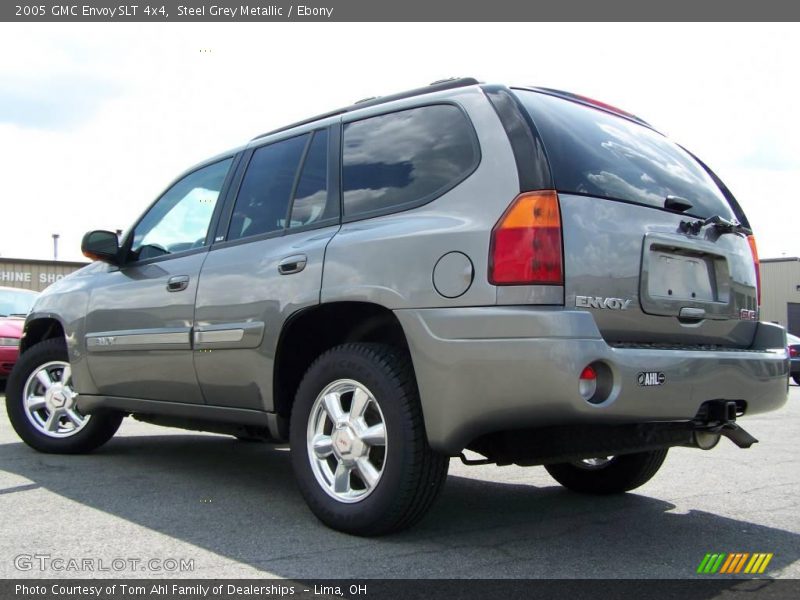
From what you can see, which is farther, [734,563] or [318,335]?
[318,335]

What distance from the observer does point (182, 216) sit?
482cm

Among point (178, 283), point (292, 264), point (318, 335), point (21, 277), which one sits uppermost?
point (292, 264)

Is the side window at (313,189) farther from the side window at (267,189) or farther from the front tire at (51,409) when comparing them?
the front tire at (51,409)

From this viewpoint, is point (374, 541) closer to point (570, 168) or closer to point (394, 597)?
point (394, 597)

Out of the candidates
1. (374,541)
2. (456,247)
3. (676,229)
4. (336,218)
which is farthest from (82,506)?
(676,229)

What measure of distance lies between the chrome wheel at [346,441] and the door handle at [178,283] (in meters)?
1.28

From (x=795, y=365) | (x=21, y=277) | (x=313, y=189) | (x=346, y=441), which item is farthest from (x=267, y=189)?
(x=21, y=277)

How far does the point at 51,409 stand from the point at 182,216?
176 centimetres

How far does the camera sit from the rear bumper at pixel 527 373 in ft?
9.25

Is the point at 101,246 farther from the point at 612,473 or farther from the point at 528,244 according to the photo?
the point at 612,473

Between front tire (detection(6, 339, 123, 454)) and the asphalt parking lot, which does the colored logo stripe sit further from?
front tire (detection(6, 339, 123, 454))

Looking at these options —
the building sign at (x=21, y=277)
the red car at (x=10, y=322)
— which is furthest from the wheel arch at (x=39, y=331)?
the building sign at (x=21, y=277)

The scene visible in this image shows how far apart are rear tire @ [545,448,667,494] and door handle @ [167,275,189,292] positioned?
226cm

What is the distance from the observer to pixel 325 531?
11.4 ft
